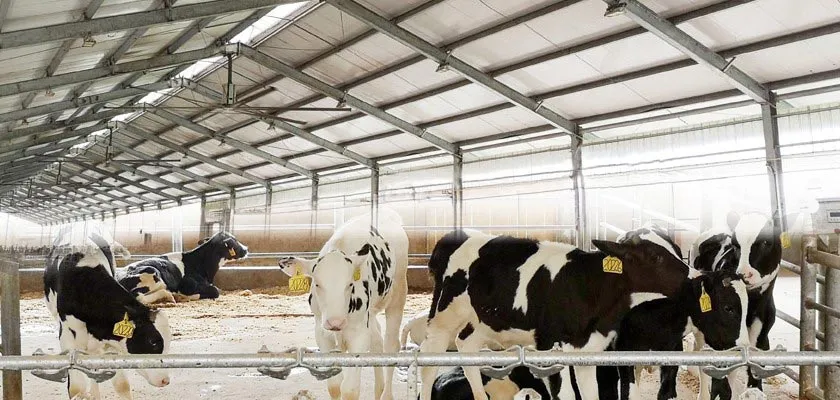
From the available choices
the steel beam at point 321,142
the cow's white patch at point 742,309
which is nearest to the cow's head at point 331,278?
the cow's white patch at point 742,309

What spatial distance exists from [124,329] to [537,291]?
247 centimetres

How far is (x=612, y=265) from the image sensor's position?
3766 millimetres

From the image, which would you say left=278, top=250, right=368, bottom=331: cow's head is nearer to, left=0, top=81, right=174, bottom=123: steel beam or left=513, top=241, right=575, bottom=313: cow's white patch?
left=513, top=241, right=575, bottom=313: cow's white patch

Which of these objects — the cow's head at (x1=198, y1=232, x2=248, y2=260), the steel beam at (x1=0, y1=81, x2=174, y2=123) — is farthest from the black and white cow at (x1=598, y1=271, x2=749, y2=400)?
the steel beam at (x1=0, y1=81, x2=174, y2=123)

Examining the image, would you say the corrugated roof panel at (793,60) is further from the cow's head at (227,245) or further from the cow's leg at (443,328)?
the cow's head at (227,245)

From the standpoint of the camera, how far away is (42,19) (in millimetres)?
6691

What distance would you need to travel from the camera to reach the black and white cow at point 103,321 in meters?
4.10

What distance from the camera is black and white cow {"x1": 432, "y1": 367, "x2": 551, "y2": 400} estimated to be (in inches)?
164

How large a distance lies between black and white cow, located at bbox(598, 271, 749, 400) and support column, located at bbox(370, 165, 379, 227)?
2261 millimetres

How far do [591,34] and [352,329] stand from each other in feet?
17.8

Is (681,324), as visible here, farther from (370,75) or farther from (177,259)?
(370,75)

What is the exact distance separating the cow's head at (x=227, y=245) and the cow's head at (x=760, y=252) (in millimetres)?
3799

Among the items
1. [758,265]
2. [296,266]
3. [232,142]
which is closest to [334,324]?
[296,266]

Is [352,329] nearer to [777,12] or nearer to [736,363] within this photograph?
[736,363]
